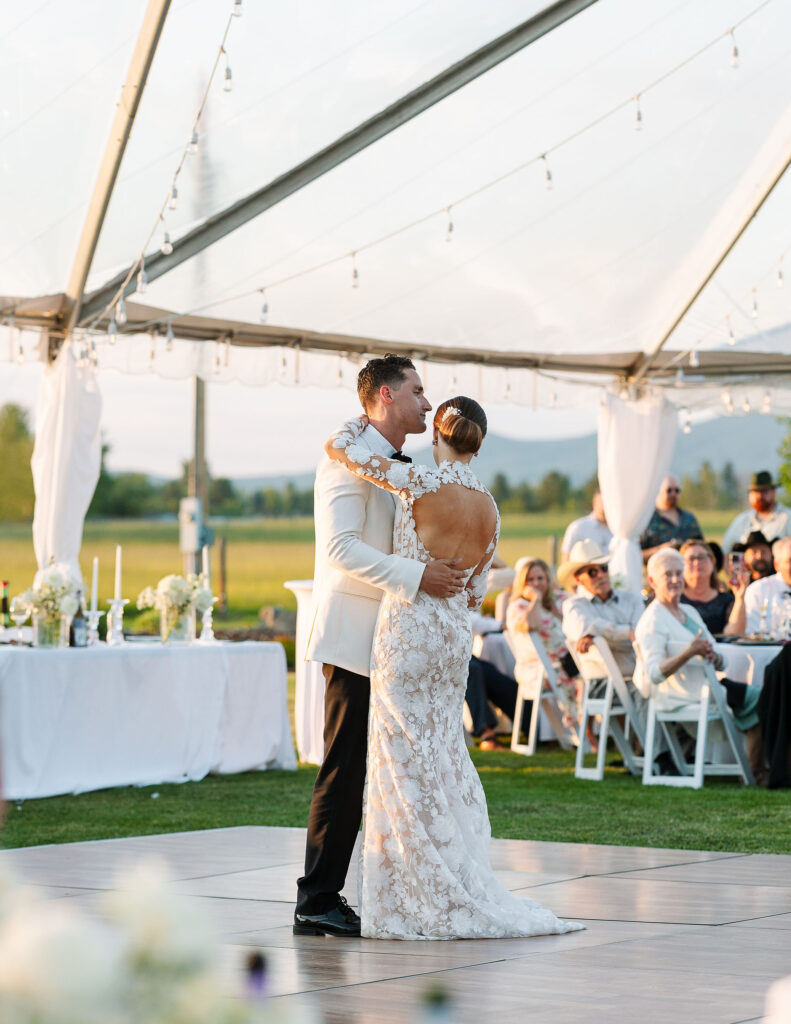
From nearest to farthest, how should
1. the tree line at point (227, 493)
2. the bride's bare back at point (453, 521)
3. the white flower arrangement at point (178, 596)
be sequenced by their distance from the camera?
1. the bride's bare back at point (453, 521)
2. the white flower arrangement at point (178, 596)
3. the tree line at point (227, 493)

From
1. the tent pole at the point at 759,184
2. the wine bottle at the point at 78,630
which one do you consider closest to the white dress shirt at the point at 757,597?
the tent pole at the point at 759,184

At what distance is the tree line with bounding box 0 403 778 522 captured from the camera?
40438 mm

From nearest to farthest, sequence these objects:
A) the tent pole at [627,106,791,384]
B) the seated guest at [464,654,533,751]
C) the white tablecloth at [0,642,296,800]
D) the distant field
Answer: the white tablecloth at [0,642,296,800] < the tent pole at [627,106,791,384] < the seated guest at [464,654,533,751] < the distant field

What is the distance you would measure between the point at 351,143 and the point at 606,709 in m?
3.51

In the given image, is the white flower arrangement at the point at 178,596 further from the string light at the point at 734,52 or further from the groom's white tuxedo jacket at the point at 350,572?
the groom's white tuxedo jacket at the point at 350,572

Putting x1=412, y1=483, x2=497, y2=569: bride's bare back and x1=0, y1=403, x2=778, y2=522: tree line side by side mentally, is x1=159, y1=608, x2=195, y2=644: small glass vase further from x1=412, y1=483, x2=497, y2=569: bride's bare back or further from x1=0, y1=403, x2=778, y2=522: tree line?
x1=0, y1=403, x2=778, y2=522: tree line

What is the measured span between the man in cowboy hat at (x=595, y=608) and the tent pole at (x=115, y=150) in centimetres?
335

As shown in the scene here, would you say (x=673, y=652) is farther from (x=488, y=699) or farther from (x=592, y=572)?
(x=488, y=699)

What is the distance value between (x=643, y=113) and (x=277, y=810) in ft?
16.3

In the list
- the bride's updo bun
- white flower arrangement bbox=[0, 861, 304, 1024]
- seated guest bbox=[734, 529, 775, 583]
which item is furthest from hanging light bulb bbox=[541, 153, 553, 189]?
white flower arrangement bbox=[0, 861, 304, 1024]

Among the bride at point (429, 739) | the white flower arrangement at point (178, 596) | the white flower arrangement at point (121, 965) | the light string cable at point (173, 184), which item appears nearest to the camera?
the white flower arrangement at point (121, 965)

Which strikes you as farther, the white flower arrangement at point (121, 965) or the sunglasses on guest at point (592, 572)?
the sunglasses on guest at point (592, 572)

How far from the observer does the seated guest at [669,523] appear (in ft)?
37.7

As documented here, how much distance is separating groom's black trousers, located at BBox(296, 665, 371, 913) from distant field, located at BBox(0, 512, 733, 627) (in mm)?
33394
